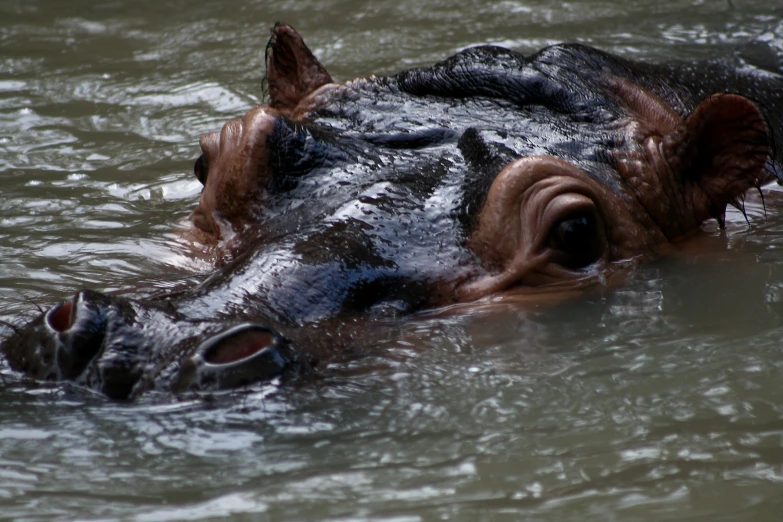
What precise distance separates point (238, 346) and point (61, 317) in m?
0.46

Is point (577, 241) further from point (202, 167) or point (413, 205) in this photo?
point (202, 167)

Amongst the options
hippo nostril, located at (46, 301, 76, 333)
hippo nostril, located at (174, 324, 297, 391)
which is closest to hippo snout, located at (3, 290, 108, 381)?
hippo nostril, located at (46, 301, 76, 333)

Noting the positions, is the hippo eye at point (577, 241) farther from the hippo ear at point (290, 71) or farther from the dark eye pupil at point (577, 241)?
the hippo ear at point (290, 71)

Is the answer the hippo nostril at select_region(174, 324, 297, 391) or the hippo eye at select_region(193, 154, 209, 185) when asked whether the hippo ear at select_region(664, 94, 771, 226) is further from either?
the hippo nostril at select_region(174, 324, 297, 391)

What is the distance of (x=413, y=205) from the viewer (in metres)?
3.38

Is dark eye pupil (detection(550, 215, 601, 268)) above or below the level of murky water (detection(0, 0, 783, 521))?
above

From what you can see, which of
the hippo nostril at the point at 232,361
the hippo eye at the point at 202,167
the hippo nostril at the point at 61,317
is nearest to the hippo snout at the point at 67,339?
the hippo nostril at the point at 61,317

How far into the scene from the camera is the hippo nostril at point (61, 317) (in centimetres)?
255

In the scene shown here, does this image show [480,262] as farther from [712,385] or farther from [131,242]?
[131,242]

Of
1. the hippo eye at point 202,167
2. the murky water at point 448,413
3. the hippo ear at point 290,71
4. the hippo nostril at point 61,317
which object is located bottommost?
the murky water at point 448,413

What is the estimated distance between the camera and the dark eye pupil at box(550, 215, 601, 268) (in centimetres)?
343

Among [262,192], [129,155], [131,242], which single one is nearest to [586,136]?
[262,192]

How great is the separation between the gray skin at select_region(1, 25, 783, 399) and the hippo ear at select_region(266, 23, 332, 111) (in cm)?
23

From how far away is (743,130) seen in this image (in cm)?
374
